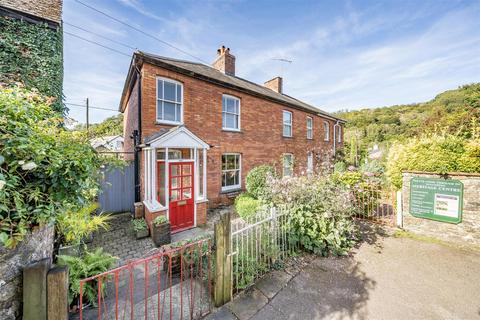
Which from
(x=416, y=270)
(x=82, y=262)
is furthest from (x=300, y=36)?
(x=82, y=262)

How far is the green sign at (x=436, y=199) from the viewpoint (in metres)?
5.40

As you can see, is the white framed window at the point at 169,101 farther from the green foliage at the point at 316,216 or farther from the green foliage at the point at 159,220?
the green foliage at the point at 316,216

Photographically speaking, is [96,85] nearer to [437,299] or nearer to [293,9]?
[293,9]

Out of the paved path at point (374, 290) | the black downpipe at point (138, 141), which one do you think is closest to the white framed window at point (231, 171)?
the black downpipe at point (138, 141)

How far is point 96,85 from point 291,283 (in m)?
19.6

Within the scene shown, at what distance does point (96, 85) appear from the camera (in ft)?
51.7

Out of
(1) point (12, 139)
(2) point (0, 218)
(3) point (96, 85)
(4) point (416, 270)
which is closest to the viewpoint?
(2) point (0, 218)

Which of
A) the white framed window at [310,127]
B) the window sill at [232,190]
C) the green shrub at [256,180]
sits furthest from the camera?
the white framed window at [310,127]

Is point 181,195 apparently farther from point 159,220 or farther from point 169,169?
point 159,220

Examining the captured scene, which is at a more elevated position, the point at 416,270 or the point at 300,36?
the point at 300,36

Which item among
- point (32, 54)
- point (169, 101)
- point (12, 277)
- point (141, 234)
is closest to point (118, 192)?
point (141, 234)

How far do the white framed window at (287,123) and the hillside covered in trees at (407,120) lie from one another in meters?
12.0

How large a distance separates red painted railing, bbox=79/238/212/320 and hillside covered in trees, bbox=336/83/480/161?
21.4m

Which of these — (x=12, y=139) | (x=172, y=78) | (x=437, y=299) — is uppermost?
(x=172, y=78)
